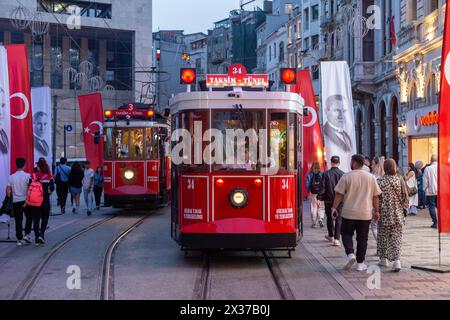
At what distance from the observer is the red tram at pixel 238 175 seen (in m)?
10.6

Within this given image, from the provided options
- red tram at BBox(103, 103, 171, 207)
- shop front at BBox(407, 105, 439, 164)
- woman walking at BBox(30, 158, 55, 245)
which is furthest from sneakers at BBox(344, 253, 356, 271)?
shop front at BBox(407, 105, 439, 164)

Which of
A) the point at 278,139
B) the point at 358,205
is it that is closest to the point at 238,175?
the point at 278,139

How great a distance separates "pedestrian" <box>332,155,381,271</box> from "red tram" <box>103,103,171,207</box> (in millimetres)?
11259

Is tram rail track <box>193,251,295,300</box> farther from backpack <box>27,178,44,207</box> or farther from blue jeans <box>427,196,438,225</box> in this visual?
blue jeans <box>427,196,438,225</box>

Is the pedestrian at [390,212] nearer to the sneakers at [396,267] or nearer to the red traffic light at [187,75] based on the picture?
the sneakers at [396,267]

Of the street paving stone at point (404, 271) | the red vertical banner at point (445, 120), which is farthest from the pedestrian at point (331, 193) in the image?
the red vertical banner at point (445, 120)

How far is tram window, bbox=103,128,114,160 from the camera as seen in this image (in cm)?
2067

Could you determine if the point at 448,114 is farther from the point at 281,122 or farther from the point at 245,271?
the point at 245,271

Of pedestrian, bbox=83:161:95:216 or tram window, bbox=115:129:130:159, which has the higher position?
tram window, bbox=115:129:130:159

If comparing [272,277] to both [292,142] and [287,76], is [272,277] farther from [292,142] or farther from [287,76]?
[287,76]

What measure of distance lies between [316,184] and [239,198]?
4119mm

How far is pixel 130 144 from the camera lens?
20750 millimetres

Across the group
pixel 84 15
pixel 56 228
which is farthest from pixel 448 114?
pixel 84 15

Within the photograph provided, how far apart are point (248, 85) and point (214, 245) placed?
2.68m
